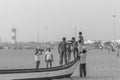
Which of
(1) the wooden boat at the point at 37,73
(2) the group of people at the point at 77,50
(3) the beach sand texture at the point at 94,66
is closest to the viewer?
(1) the wooden boat at the point at 37,73

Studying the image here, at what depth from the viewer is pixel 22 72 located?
14.5 metres

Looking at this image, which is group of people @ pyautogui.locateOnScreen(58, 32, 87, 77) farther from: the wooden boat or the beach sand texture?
the beach sand texture

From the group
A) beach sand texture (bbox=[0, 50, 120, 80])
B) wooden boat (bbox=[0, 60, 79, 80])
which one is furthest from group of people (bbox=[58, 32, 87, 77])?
beach sand texture (bbox=[0, 50, 120, 80])

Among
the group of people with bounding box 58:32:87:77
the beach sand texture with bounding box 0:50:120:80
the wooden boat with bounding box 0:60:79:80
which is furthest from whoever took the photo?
the beach sand texture with bounding box 0:50:120:80

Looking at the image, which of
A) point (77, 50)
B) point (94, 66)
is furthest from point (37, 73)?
point (94, 66)

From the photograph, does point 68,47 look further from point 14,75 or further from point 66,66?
point 14,75

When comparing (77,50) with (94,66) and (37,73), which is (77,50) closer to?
(37,73)

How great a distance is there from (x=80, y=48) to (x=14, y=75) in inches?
178

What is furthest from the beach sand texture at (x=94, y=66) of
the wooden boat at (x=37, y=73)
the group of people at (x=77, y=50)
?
the wooden boat at (x=37, y=73)

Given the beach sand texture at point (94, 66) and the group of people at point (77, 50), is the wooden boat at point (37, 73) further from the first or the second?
the beach sand texture at point (94, 66)

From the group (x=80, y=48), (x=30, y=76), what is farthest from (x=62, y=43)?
(x=30, y=76)

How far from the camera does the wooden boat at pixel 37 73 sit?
14.2m

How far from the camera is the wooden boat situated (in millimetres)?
14234

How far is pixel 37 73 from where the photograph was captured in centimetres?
1504
